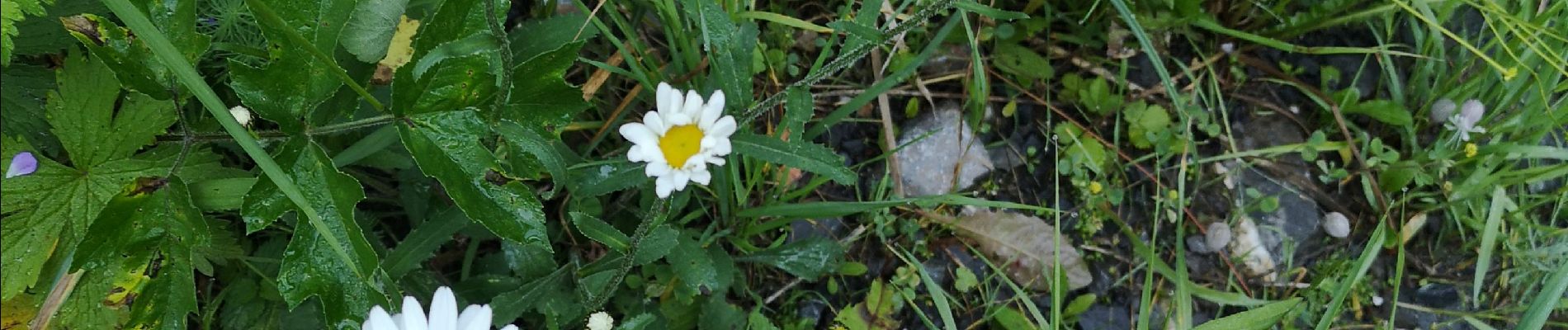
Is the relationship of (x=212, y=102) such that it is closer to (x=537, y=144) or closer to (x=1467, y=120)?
(x=537, y=144)

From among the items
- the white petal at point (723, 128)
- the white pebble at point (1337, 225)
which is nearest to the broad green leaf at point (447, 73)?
the white petal at point (723, 128)

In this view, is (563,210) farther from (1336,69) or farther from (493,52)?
(1336,69)

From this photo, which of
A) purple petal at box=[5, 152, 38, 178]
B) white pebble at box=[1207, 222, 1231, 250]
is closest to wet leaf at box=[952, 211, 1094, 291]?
white pebble at box=[1207, 222, 1231, 250]

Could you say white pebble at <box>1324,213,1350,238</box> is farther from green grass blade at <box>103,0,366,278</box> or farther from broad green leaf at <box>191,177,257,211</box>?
broad green leaf at <box>191,177,257,211</box>

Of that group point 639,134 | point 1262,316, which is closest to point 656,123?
point 639,134

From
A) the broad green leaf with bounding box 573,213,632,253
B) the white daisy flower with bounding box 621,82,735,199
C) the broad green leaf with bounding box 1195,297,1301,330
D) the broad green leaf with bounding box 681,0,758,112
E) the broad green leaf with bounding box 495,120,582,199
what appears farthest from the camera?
the broad green leaf with bounding box 1195,297,1301,330
